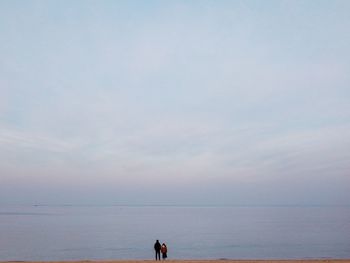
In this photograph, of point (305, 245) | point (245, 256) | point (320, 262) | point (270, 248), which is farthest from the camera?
point (305, 245)

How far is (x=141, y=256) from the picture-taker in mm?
46875

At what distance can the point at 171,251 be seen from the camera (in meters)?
50.6

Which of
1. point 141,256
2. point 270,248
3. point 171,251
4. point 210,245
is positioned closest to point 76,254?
point 141,256

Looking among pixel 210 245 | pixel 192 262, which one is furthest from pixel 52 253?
pixel 192 262

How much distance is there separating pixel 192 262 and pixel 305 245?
35.1 meters

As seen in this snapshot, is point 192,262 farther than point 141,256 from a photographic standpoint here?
No

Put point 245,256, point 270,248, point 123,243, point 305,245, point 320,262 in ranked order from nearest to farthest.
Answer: point 320,262 < point 245,256 < point 270,248 < point 305,245 < point 123,243

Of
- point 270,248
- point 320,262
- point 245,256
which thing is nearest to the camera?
point 320,262

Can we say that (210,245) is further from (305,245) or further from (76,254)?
(76,254)

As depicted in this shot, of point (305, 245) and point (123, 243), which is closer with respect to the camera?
point (305, 245)

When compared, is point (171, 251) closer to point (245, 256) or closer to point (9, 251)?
point (245, 256)

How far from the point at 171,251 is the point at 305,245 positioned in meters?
19.6

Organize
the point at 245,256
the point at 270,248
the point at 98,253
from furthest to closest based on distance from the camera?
the point at 270,248 < the point at 98,253 < the point at 245,256

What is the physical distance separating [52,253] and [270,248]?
2717cm
